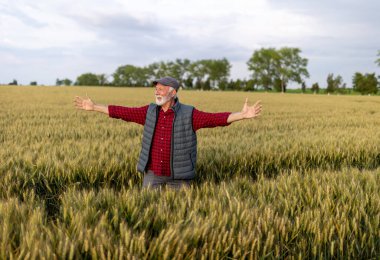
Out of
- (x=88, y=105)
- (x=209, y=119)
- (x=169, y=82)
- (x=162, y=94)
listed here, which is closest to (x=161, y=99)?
(x=162, y=94)

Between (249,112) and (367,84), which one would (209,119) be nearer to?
(249,112)

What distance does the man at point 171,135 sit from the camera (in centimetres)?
469

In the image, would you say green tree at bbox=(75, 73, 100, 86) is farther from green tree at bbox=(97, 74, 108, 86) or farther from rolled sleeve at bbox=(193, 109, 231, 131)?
rolled sleeve at bbox=(193, 109, 231, 131)

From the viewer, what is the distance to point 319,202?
3504 mm

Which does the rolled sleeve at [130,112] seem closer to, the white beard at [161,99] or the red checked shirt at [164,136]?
the red checked shirt at [164,136]

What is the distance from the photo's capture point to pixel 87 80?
167 meters

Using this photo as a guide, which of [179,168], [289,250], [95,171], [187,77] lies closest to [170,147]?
[179,168]

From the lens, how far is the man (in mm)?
4688

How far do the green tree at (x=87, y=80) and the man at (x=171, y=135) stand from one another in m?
160

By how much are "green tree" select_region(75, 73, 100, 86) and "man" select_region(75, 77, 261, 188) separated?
15996 centimetres

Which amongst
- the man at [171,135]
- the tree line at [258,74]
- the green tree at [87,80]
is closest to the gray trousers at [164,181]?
the man at [171,135]

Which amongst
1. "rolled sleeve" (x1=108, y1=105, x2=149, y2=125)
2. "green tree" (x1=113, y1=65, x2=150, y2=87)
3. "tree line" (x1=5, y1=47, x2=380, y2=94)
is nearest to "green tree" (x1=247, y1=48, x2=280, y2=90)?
"tree line" (x1=5, y1=47, x2=380, y2=94)

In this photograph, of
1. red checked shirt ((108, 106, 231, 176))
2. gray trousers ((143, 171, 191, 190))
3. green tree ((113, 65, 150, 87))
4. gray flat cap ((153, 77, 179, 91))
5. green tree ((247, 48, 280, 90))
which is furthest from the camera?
green tree ((113, 65, 150, 87))

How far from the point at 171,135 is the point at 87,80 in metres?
170
